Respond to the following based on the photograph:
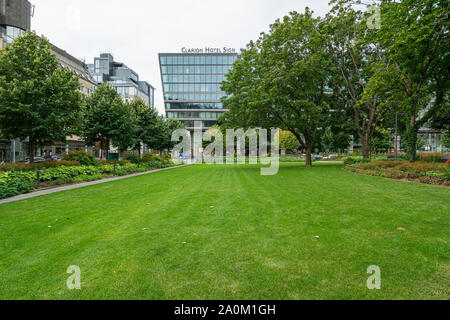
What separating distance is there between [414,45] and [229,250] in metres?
19.1

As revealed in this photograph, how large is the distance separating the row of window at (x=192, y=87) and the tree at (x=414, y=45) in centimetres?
6309

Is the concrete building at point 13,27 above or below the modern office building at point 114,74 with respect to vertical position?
below

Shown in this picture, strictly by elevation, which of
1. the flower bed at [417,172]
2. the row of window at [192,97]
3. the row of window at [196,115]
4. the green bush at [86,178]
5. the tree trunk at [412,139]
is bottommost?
the green bush at [86,178]

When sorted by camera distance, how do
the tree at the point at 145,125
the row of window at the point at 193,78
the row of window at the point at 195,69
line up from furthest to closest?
the row of window at the point at 193,78
the row of window at the point at 195,69
the tree at the point at 145,125

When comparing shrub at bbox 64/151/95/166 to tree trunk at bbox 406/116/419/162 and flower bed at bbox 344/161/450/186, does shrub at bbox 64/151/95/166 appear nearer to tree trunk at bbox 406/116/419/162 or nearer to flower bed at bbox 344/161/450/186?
flower bed at bbox 344/161/450/186

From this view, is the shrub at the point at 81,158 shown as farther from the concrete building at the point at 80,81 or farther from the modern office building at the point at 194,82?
the modern office building at the point at 194,82

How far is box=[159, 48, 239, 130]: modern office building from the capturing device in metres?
78.6

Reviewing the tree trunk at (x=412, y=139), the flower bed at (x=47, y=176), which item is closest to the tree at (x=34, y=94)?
the flower bed at (x=47, y=176)

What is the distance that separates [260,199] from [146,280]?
6.20m

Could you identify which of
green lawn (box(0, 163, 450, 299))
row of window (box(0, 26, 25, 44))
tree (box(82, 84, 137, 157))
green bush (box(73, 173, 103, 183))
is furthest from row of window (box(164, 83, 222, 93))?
green lawn (box(0, 163, 450, 299))

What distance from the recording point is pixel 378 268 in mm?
3498

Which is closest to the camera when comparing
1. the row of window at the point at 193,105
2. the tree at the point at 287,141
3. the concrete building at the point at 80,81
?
the concrete building at the point at 80,81

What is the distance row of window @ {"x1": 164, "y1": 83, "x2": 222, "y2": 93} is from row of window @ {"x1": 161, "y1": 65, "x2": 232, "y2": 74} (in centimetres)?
402

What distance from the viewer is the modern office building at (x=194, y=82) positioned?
78.6 metres
